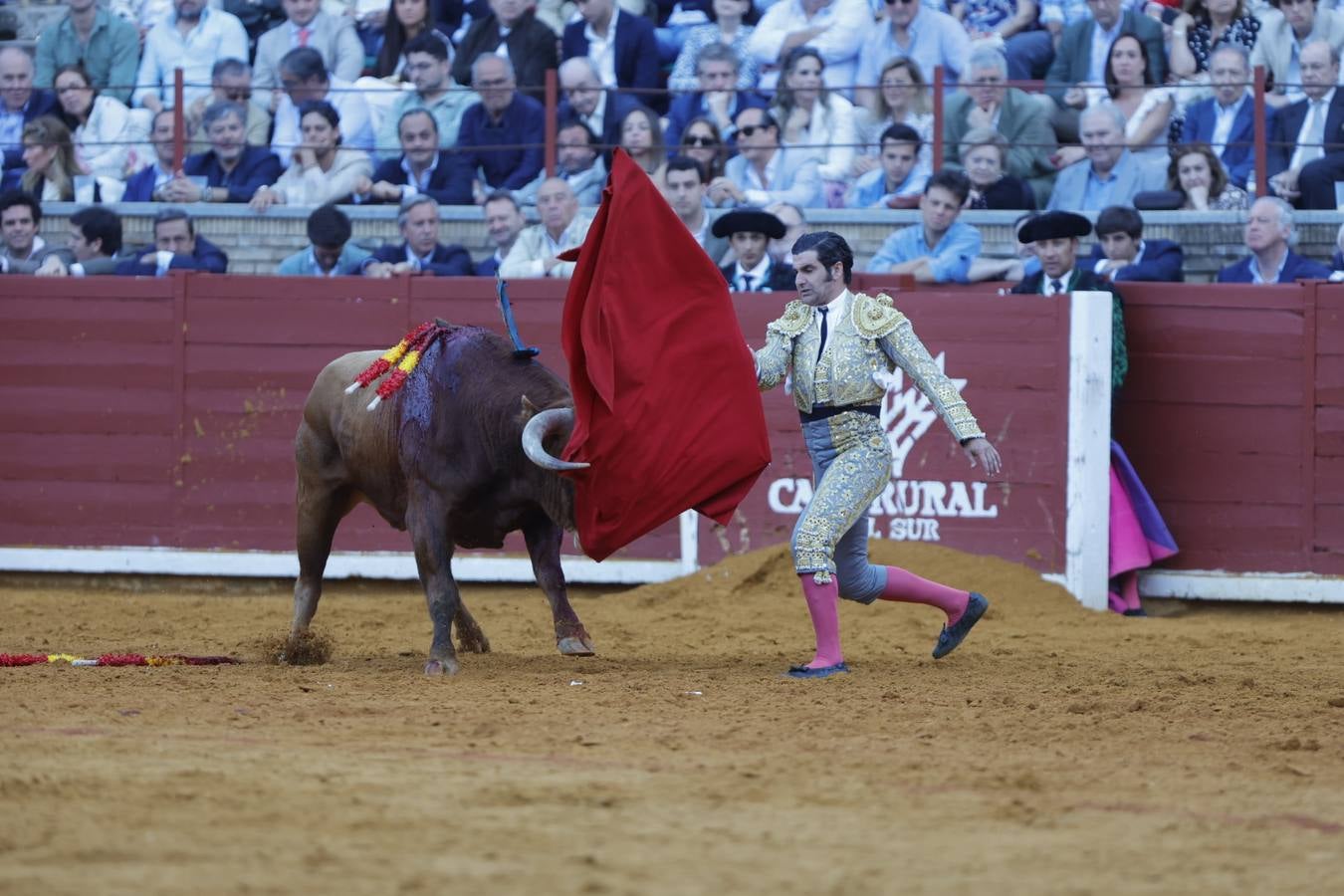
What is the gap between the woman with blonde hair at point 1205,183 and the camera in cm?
1005

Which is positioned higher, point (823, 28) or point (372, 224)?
point (823, 28)

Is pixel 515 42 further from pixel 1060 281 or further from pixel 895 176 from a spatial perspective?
pixel 1060 281

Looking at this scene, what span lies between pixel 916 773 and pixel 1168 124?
6.63 meters

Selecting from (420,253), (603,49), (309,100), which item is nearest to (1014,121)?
(603,49)

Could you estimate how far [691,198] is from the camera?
33.3 ft

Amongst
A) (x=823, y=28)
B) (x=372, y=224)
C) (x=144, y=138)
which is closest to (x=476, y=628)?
(x=372, y=224)

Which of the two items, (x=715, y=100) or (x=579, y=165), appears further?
(x=715, y=100)

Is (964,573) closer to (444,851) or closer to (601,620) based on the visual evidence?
(601,620)

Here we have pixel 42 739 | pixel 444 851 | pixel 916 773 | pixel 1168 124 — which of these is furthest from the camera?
pixel 1168 124

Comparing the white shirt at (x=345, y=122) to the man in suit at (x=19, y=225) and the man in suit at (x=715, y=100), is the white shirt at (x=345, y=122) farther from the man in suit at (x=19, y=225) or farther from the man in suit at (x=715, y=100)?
the man in suit at (x=715, y=100)

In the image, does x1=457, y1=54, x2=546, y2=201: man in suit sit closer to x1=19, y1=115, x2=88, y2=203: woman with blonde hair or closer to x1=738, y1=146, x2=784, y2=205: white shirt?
x1=738, y1=146, x2=784, y2=205: white shirt

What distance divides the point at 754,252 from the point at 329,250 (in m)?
2.45

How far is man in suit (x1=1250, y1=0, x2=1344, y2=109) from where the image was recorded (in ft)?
34.5

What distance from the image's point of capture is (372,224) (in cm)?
1128
